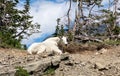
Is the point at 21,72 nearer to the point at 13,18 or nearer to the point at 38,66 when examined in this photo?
the point at 38,66

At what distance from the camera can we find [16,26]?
112 ft

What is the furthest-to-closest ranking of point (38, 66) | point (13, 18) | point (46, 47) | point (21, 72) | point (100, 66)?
point (13, 18), point (46, 47), point (100, 66), point (38, 66), point (21, 72)

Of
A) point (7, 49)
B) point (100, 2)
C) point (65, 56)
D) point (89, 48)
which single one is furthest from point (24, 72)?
point (100, 2)

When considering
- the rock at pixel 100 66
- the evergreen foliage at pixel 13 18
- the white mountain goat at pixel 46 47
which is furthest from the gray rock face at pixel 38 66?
the evergreen foliage at pixel 13 18

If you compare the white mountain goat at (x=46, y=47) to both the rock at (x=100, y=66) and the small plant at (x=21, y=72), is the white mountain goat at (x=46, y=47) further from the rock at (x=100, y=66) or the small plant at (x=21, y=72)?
the small plant at (x=21, y=72)

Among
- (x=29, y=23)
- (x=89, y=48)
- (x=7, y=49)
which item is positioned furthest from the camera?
(x=29, y=23)

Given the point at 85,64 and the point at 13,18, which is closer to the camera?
the point at 85,64

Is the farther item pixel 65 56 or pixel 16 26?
pixel 16 26

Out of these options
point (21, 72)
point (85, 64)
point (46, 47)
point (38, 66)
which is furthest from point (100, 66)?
point (46, 47)

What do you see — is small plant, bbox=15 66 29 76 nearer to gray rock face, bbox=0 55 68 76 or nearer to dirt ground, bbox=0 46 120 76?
gray rock face, bbox=0 55 68 76

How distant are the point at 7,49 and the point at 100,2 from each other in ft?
56.5

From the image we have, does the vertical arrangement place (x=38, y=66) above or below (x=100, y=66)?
above

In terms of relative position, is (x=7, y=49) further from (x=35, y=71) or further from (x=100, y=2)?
(x=100, y=2)

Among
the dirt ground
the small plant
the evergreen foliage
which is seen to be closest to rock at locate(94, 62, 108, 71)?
the dirt ground
